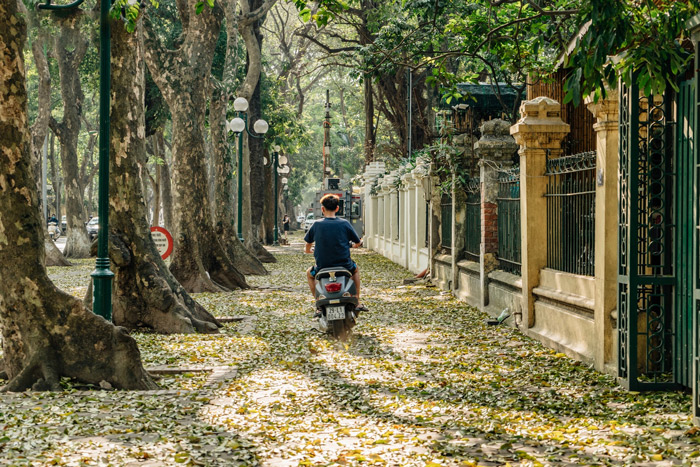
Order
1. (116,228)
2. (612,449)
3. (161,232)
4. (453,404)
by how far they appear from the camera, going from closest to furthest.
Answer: (612,449)
(453,404)
(116,228)
(161,232)

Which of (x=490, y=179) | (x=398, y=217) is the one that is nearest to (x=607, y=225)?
(x=490, y=179)

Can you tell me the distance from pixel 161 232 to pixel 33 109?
111 ft

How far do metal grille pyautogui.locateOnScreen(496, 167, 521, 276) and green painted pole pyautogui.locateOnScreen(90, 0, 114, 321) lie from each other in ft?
19.2

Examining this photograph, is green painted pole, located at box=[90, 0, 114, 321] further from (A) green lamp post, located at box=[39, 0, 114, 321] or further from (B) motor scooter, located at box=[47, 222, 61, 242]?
(B) motor scooter, located at box=[47, 222, 61, 242]

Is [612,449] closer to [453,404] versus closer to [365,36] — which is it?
[453,404]

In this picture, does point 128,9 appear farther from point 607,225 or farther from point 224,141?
point 224,141

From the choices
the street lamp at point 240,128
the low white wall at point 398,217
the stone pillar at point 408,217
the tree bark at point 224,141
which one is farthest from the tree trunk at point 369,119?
the tree bark at point 224,141

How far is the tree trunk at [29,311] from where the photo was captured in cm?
775

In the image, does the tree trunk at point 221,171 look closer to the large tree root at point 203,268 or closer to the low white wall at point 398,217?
the large tree root at point 203,268

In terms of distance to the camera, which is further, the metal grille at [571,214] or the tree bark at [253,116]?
the tree bark at [253,116]

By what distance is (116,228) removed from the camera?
11992 mm

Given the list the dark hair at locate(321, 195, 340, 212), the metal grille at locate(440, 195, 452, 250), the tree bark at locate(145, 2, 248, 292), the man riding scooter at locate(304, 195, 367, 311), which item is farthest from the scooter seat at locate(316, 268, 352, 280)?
the metal grille at locate(440, 195, 452, 250)

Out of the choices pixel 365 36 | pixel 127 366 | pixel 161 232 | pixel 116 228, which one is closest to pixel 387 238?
pixel 365 36

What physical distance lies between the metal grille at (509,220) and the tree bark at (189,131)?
6.40 meters
